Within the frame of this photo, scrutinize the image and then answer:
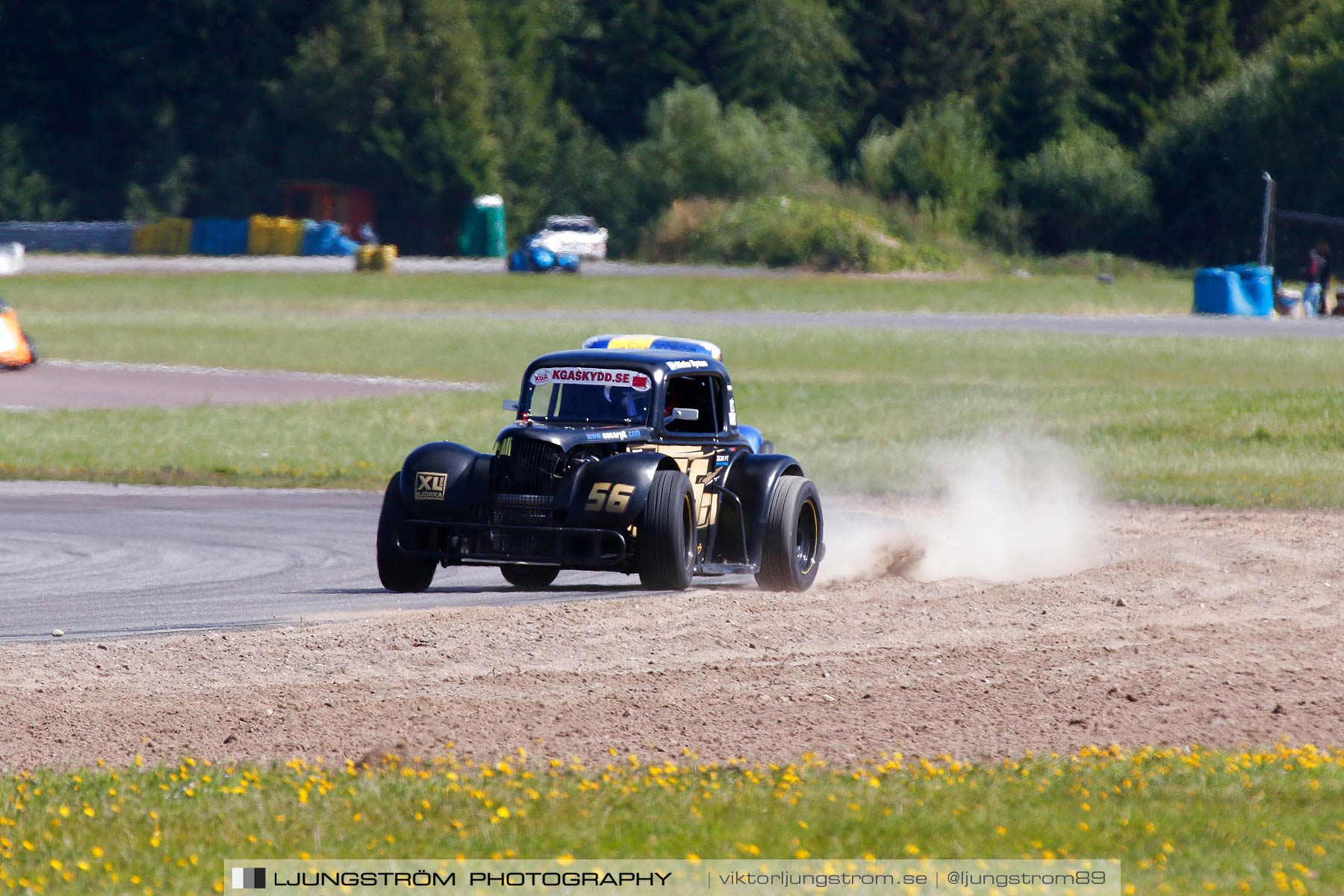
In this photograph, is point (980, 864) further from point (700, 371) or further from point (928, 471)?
point (928, 471)

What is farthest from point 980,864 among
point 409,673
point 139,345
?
point 139,345

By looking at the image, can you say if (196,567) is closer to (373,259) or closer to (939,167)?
(373,259)

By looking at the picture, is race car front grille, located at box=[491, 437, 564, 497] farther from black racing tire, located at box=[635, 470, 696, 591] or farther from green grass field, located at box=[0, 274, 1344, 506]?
green grass field, located at box=[0, 274, 1344, 506]

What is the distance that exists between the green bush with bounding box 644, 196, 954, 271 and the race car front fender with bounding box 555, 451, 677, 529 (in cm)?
5834

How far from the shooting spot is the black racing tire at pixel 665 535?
12547 millimetres

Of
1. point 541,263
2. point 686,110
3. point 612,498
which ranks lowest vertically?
point 612,498

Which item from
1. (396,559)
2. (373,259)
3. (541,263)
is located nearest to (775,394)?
(396,559)

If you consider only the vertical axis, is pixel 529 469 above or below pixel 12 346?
above

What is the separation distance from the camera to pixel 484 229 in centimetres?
8581

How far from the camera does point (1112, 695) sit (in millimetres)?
9844

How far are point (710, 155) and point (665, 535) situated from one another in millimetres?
71342

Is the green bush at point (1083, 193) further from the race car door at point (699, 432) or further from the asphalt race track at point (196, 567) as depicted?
the race car door at point (699, 432)

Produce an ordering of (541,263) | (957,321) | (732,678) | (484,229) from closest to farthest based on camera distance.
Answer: (732,678)
(957,321)
(541,263)
(484,229)

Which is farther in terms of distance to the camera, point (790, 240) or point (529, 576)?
point (790, 240)
